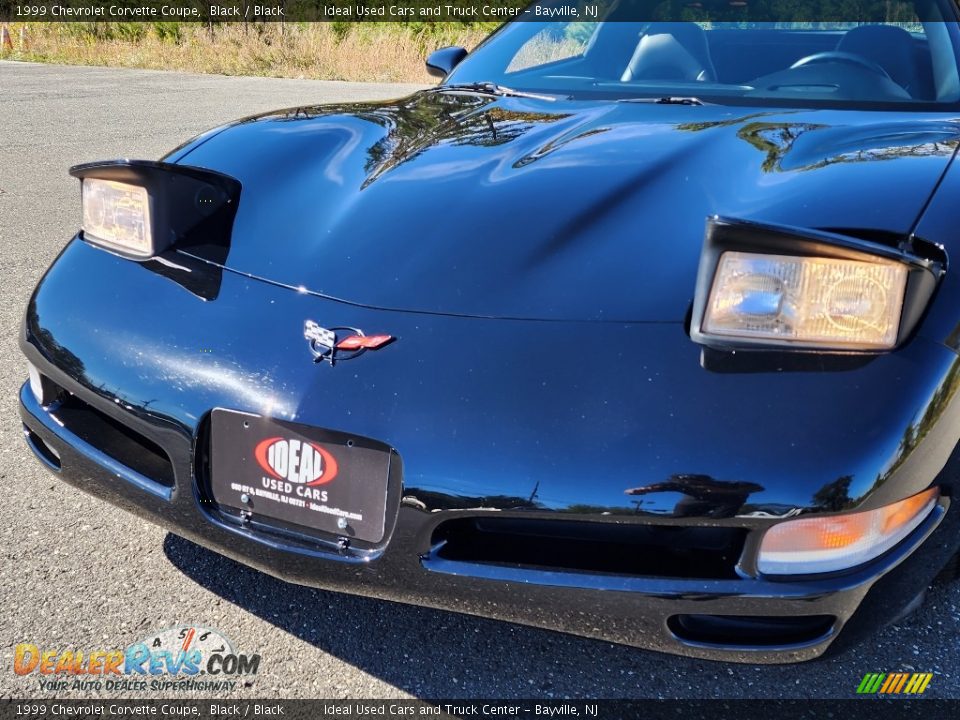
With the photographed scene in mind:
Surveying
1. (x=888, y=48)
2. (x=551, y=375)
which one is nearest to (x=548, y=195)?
(x=551, y=375)

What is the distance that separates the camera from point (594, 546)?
1.36 m

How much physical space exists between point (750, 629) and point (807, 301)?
1.64ft

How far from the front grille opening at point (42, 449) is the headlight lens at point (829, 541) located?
1335 mm

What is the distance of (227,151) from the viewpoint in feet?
6.79

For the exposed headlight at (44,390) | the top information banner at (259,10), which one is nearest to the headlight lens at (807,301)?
the exposed headlight at (44,390)

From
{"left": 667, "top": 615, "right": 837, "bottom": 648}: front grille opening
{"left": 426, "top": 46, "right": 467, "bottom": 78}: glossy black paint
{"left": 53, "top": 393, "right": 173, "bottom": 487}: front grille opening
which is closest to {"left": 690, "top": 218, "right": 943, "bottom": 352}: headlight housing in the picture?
{"left": 667, "top": 615, "right": 837, "bottom": 648}: front grille opening

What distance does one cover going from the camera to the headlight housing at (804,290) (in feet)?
4.29

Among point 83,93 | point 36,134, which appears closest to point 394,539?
point 36,134

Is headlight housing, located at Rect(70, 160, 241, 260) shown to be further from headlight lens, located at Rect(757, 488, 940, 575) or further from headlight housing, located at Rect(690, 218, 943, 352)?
headlight lens, located at Rect(757, 488, 940, 575)

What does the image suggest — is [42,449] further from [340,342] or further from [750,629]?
[750,629]

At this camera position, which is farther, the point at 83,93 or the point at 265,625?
the point at 83,93

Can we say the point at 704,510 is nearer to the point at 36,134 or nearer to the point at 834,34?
the point at 834,34

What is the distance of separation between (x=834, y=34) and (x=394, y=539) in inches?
87.1

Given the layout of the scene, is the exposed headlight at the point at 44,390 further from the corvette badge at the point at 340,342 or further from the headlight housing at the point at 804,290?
the headlight housing at the point at 804,290
